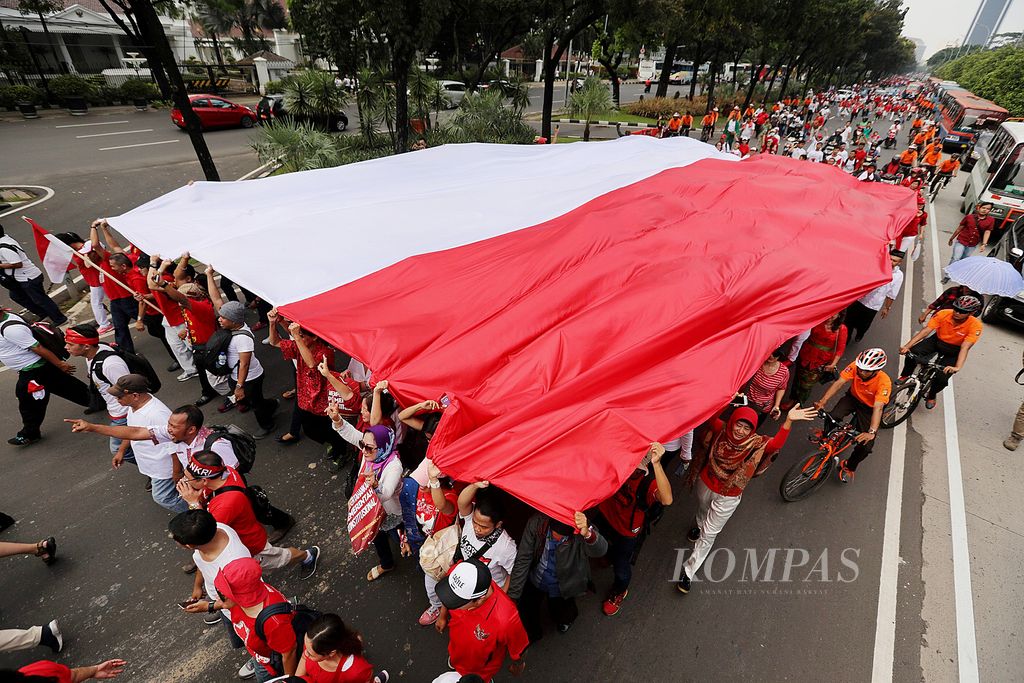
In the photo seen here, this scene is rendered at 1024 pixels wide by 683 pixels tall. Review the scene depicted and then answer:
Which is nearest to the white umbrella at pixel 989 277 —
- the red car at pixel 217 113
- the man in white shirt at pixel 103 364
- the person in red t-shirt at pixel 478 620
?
the person in red t-shirt at pixel 478 620

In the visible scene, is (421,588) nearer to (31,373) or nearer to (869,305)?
(31,373)

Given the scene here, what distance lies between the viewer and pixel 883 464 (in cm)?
541

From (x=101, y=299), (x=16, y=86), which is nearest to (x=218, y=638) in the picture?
(x=101, y=299)

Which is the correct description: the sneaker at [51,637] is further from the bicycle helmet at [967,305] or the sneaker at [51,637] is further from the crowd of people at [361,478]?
the bicycle helmet at [967,305]

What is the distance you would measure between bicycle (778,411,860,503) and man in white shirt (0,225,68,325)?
10.4m

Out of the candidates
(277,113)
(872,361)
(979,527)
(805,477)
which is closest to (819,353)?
(872,361)

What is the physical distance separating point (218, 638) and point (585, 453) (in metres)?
3.26

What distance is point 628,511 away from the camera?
11.2ft

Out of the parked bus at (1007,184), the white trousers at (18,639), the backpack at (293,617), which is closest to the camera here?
the backpack at (293,617)

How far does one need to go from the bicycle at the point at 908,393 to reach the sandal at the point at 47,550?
28.9ft

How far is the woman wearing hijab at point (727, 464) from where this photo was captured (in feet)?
11.3

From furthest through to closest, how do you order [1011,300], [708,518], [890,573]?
[1011,300] < [890,573] < [708,518]

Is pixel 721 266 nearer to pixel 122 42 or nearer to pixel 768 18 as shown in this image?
pixel 768 18

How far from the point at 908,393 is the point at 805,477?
7.71ft
